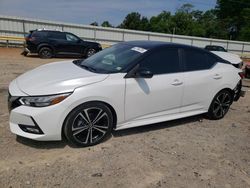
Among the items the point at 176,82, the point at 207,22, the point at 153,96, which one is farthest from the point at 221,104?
the point at 207,22

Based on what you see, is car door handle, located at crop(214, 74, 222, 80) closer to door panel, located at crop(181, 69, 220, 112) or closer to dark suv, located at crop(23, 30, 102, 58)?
door panel, located at crop(181, 69, 220, 112)

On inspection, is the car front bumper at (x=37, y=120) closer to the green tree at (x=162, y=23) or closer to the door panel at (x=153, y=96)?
the door panel at (x=153, y=96)

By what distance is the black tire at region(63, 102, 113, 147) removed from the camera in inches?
130

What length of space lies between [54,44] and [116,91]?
11683mm

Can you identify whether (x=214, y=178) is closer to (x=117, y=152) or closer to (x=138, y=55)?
(x=117, y=152)

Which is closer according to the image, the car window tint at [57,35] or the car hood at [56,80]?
the car hood at [56,80]

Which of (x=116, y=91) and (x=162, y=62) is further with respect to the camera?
(x=162, y=62)

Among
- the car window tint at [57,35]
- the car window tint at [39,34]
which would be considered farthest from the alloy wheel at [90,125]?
the car window tint at [57,35]

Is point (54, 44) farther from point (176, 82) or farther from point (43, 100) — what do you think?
point (43, 100)

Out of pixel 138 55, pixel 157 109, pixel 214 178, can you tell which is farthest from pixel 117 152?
pixel 138 55

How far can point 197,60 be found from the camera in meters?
4.54

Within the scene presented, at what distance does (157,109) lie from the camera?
159 inches

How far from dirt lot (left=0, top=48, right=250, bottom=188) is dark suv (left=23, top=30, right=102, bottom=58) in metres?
9.97

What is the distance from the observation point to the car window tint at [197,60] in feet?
14.4
